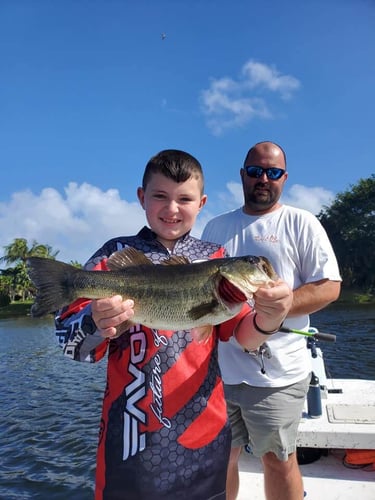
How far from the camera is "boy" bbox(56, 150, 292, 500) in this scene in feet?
7.89

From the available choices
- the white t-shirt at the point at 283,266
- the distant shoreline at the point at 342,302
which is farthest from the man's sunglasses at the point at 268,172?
the distant shoreline at the point at 342,302

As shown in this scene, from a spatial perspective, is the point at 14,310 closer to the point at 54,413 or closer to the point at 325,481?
the point at 54,413

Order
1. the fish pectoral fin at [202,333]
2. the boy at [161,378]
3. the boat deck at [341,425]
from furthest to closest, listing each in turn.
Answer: the boat deck at [341,425] < the fish pectoral fin at [202,333] < the boy at [161,378]

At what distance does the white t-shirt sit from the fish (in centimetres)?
135

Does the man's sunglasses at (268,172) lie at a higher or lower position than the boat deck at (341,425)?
higher

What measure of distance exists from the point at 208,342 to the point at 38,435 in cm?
1071

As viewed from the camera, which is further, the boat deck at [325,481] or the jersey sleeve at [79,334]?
the boat deck at [325,481]

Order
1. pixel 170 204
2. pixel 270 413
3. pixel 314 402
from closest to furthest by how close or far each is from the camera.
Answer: pixel 170 204
pixel 270 413
pixel 314 402

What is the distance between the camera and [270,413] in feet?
12.2

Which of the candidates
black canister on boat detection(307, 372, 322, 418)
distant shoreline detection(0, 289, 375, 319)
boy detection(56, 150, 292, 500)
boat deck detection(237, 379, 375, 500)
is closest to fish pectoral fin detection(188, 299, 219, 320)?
boy detection(56, 150, 292, 500)

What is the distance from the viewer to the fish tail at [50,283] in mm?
2473

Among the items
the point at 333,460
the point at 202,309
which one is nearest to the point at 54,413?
the point at 333,460

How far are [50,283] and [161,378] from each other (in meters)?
0.87

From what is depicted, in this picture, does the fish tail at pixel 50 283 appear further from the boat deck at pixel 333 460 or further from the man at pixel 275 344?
the boat deck at pixel 333 460
